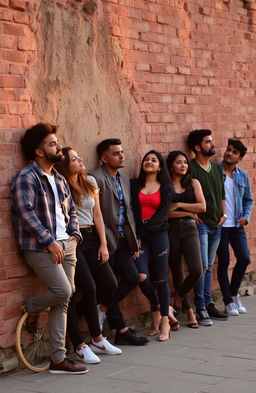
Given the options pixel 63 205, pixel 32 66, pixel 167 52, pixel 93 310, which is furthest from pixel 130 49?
pixel 93 310

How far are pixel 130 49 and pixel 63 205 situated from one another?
230 cm

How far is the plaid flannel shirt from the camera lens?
22.9 ft

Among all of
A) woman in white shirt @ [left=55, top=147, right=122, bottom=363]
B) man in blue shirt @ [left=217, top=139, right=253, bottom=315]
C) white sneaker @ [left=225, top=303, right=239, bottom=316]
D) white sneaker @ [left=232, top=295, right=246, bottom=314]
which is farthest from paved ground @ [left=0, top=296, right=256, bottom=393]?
man in blue shirt @ [left=217, top=139, right=253, bottom=315]

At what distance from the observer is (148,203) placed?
342 inches

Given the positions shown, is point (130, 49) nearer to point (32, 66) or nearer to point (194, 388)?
point (32, 66)

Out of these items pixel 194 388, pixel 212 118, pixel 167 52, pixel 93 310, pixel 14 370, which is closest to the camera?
pixel 194 388

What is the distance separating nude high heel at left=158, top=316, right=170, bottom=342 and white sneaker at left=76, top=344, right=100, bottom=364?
3.63 feet

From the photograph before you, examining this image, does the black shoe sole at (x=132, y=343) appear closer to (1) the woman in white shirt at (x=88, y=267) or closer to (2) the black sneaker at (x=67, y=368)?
(1) the woman in white shirt at (x=88, y=267)

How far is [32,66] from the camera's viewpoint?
7547 mm

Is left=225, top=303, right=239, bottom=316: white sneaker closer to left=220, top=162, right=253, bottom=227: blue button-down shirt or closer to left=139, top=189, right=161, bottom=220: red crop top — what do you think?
left=220, top=162, right=253, bottom=227: blue button-down shirt

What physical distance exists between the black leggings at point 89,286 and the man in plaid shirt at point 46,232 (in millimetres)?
320

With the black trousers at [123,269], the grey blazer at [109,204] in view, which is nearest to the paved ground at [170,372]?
the black trousers at [123,269]

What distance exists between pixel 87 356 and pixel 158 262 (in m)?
1.57

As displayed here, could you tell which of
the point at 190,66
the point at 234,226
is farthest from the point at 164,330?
the point at 190,66
